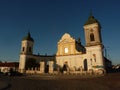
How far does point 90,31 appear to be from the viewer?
4662 cm

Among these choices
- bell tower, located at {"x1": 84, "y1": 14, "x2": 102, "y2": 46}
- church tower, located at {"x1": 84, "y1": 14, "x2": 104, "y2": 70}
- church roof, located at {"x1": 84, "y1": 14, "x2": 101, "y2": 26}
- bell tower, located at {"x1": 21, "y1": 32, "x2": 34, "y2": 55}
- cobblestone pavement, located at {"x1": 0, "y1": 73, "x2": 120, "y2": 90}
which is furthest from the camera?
bell tower, located at {"x1": 21, "y1": 32, "x2": 34, "y2": 55}

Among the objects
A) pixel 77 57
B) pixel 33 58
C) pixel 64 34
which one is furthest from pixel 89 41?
pixel 33 58

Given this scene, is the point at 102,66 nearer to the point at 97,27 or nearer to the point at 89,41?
the point at 89,41

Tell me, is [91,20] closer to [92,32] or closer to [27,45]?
[92,32]

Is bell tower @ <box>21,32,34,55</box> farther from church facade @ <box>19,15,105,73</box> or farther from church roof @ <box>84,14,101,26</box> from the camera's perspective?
church roof @ <box>84,14,101,26</box>

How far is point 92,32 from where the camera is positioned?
152 feet

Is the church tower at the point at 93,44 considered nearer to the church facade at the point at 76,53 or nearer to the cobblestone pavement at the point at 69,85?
the church facade at the point at 76,53

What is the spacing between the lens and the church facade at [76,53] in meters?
43.2

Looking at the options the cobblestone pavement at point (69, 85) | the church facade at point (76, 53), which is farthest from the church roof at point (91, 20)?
the cobblestone pavement at point (69, 85)

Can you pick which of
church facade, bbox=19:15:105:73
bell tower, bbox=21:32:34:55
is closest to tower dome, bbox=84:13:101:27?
church facade, bbox=19:15:105:73

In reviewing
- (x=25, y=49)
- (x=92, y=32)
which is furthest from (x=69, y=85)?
(x=25, y=49)

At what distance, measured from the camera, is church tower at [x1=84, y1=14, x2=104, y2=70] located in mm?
42056

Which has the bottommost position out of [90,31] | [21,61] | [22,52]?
[21,61]

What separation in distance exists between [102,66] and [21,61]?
3278 centimetres
